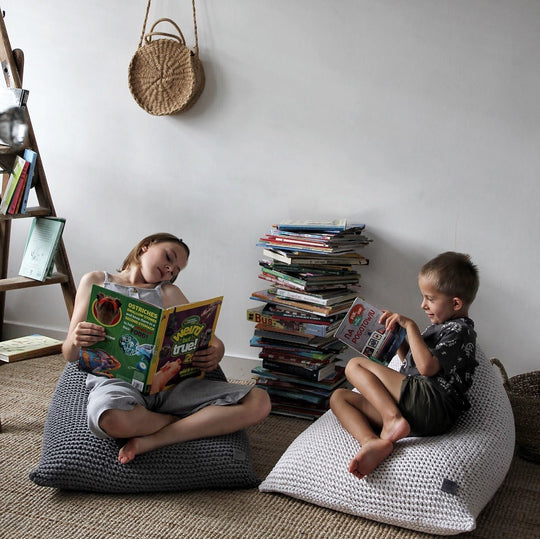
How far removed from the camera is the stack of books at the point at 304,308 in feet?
8.07

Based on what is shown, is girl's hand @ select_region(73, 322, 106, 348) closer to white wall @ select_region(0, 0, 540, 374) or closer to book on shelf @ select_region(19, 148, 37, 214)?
book on shelf @ select_region(19, 148, 37, 214)

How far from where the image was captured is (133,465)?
187cm

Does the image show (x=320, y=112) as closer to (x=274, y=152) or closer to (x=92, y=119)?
(x=274, y=152)

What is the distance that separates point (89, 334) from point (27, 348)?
728 millimetres

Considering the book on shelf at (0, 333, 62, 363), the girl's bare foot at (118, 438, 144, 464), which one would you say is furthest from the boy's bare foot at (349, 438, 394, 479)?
the book on shelf at (0, 333, 62, 363)

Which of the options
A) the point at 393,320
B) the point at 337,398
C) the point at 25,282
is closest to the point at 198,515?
the point at 337,398

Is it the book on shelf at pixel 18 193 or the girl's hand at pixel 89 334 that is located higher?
the book on shelf at pixel 18 193

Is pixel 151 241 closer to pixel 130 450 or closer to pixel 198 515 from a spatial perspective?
pixel 130 450

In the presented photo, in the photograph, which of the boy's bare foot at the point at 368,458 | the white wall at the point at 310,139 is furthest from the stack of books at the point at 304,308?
the boy's bare foot at the point at 368,458

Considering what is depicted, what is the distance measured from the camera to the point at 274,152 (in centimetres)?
279

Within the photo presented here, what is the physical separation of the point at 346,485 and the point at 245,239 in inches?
52.1

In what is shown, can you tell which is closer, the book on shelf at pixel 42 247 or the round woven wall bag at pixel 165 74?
the book on shelf at pixel 42 247

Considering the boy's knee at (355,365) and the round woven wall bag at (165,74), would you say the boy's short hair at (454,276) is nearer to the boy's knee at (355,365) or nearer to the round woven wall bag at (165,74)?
the boy's knee at (355,365)

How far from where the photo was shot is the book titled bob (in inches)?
83.7
